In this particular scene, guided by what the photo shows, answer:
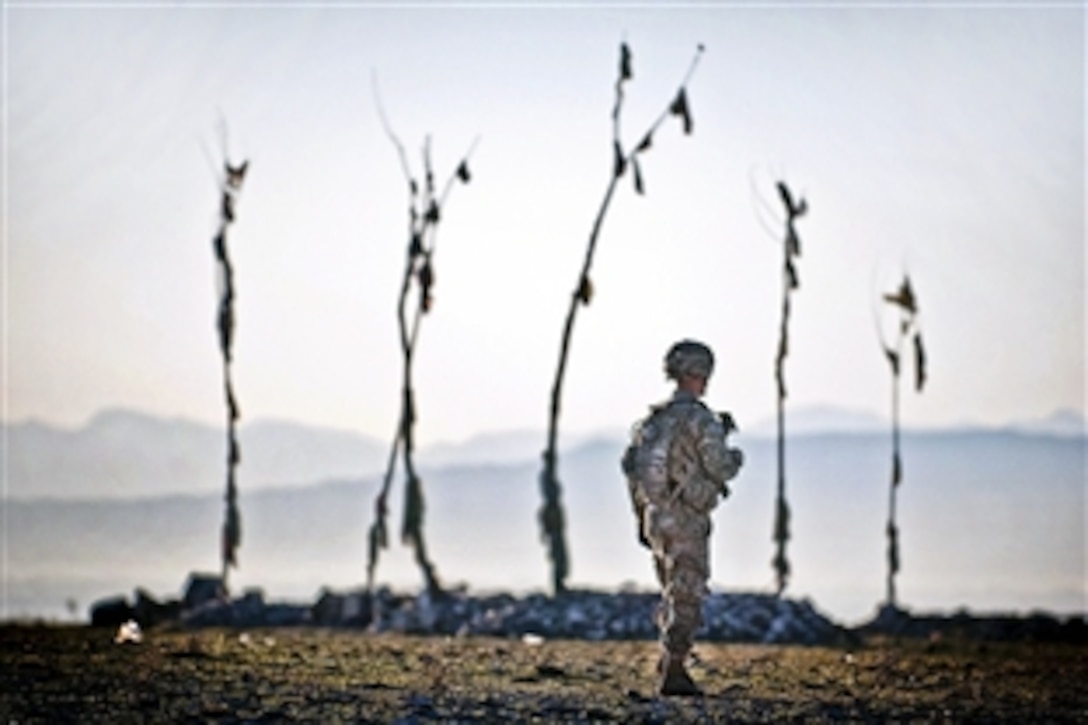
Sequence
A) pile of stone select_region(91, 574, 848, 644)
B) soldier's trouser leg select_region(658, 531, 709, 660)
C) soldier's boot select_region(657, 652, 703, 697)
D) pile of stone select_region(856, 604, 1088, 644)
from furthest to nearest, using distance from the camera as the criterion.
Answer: pile of stone select_region(856, 604, 1088, 644) → pile of stone select_region(91, 574, 848, 644) → soldier's boot select_region(657, 652, 703, 697) → soldier's trouser leg select_region(658, 531, 709, 660)

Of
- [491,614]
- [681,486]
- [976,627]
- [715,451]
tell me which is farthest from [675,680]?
[976,627]

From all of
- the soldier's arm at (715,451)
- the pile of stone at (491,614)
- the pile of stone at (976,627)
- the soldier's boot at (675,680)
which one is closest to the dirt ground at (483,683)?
the soldier's boot at (675,680)

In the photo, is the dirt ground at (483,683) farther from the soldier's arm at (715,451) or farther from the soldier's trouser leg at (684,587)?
the soldier's arm at (715,451)

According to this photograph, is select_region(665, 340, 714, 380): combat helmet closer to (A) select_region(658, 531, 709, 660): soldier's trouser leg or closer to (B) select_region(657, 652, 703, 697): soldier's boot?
(A) select_region(658, 531, 709, 660): soldier's trouser leg

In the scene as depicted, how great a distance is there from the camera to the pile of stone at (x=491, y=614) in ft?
94.6

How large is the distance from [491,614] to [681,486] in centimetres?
1249

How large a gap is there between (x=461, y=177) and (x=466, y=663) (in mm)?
10871

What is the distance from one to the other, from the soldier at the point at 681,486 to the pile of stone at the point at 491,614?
10.6 metres

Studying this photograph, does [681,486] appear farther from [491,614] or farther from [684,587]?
[491,614]

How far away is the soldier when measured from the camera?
17.5 meters

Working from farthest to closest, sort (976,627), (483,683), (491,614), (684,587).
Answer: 1. (976,627)
2. (491,614)
3. (483,683)
4. (684,587)

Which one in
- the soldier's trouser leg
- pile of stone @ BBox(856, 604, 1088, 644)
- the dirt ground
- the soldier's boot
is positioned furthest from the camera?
pile of stone @ BBox(856, 604, 1088, 644)

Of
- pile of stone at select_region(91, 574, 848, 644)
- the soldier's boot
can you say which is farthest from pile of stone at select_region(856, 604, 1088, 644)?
the soldier's boot

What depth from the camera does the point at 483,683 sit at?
18984 millimetres
